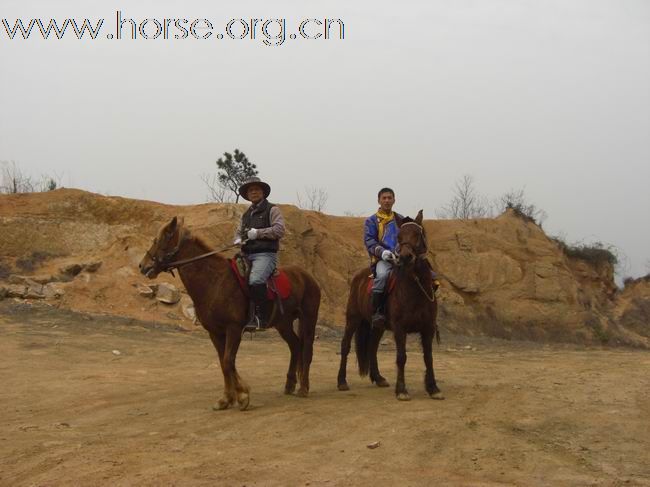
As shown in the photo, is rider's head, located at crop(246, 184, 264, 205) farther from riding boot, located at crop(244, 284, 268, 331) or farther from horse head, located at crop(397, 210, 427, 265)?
horse head, located at crop(397, 210, 427, 265)

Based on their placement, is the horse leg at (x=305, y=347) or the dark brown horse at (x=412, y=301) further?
the horse leg at (x=305, y=347)

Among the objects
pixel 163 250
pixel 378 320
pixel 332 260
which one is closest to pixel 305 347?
pixel 378 320

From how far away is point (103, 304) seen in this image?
1719cm

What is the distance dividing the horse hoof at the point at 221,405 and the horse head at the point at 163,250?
71.7 inches

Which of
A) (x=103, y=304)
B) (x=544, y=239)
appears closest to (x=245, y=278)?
(x=103, y=304)

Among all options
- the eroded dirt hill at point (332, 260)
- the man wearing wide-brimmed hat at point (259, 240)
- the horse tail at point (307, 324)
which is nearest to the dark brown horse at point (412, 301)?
the horse tail at point (307, 324)

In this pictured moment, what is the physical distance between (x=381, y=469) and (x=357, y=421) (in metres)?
1.69

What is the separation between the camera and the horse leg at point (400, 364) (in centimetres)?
798

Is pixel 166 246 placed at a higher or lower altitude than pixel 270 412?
higher

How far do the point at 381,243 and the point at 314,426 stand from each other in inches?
130

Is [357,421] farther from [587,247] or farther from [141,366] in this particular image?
[587,247]

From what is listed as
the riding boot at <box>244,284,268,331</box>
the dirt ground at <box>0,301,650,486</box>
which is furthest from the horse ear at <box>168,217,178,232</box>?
the dirt ground at <box>0,301,650,486</box>

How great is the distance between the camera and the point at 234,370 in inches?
300

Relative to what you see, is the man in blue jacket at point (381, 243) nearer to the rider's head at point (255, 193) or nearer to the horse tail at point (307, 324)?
the horse tail at point (307, 324)
